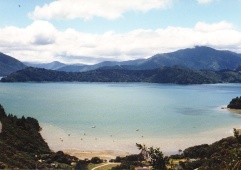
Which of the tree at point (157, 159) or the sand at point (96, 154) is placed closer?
the tree at point (157, 159)

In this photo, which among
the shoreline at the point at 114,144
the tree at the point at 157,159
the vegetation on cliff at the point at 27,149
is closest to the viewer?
the tree at the point at 157,159

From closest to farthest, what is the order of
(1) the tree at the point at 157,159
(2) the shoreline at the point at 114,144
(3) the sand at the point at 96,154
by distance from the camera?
(1) the tree at the point at 157,159, (3) the sand at the point at 96,154, (2) the shoreline at the point at 114,144

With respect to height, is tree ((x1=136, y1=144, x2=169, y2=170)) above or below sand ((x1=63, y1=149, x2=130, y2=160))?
above

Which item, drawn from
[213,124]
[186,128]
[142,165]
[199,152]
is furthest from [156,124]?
[142,165]

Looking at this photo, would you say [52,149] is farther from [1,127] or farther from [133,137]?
[133,137]

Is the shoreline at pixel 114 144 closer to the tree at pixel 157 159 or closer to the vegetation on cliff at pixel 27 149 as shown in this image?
the vegetation on cliff at pixel 27 149

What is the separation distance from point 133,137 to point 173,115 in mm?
56768

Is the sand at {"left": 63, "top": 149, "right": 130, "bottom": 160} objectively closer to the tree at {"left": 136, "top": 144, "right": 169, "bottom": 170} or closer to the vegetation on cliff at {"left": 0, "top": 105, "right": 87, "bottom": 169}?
the vegetation on cliff at {"left": 0, "top": 105, "right": 87, "bottom": 169}

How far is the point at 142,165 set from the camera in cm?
5959

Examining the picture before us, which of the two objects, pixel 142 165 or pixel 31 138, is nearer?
pixel 142 165

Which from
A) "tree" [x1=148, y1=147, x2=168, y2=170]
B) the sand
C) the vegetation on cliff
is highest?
"tree" [x1=148, y1=147, x2=168, y2=170]

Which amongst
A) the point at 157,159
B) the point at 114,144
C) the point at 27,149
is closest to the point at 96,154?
the point at 114,144

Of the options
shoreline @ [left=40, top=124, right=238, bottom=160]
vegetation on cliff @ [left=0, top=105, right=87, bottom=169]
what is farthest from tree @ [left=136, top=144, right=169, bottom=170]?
shoreline @ [left=40, top=124, right=238, bottom=160]

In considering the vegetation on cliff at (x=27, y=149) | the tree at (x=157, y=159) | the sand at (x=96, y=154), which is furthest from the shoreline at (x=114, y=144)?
the tree at (x=157, y=159)
